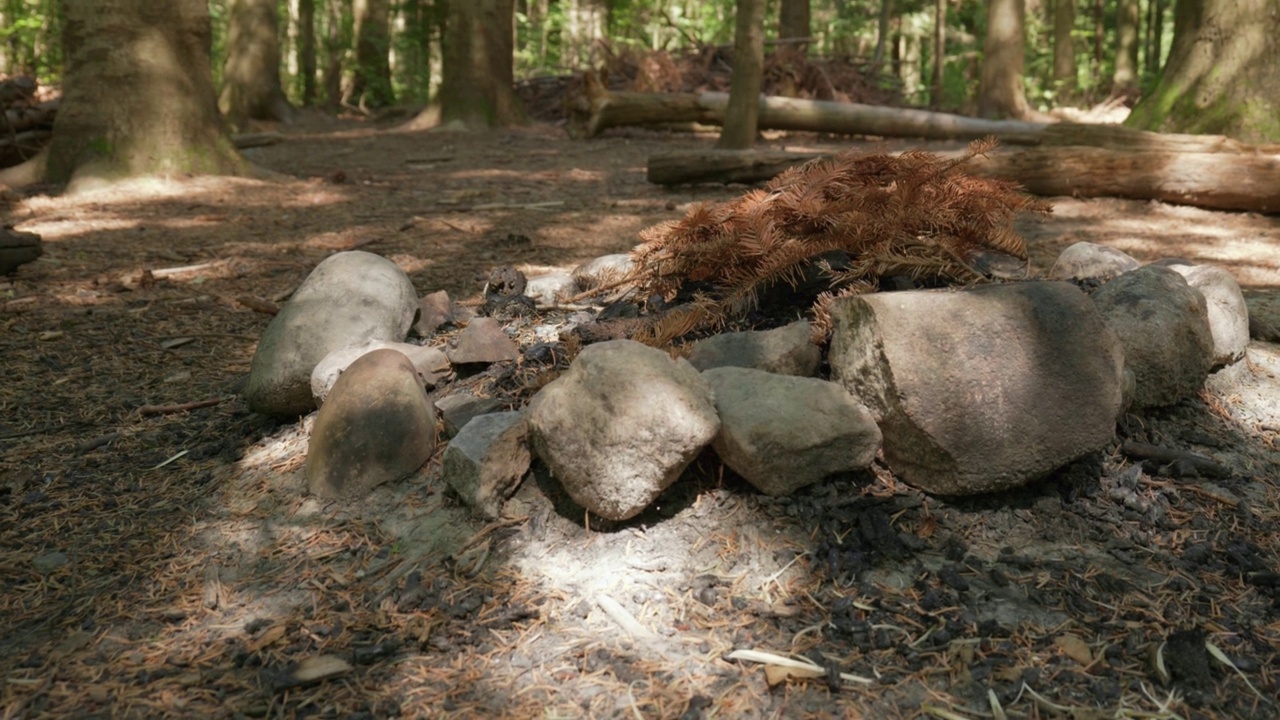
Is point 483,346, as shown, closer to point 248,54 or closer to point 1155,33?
point 248,54

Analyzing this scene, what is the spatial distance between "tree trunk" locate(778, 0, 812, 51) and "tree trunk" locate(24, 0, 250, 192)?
11.0 meters

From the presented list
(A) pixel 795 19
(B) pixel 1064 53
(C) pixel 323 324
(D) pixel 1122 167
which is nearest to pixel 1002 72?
(A) pixel 795 19

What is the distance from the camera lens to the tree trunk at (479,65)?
12.2m

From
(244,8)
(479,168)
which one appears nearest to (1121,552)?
(479,168)

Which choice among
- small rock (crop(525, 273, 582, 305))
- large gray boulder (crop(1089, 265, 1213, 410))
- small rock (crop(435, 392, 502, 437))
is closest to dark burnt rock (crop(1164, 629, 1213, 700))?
large gray boulder (crop(1089, 265, 1213, 410))

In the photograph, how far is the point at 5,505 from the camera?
2955 millimetres

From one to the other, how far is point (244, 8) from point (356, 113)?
188 inches

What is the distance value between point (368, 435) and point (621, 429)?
90 cm

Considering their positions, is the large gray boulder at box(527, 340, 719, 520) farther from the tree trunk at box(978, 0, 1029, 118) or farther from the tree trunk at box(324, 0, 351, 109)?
the tree trunk at box(324, 0, 351, 109)

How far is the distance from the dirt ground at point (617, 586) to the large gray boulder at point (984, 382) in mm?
141

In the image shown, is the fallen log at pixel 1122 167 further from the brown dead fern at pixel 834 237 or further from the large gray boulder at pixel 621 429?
the large gray boulder at pixel 621 429

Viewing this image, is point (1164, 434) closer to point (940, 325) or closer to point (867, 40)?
point (940, 325)

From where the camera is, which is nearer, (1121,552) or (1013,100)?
(1121,552)

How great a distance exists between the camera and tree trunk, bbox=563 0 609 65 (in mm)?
18484
